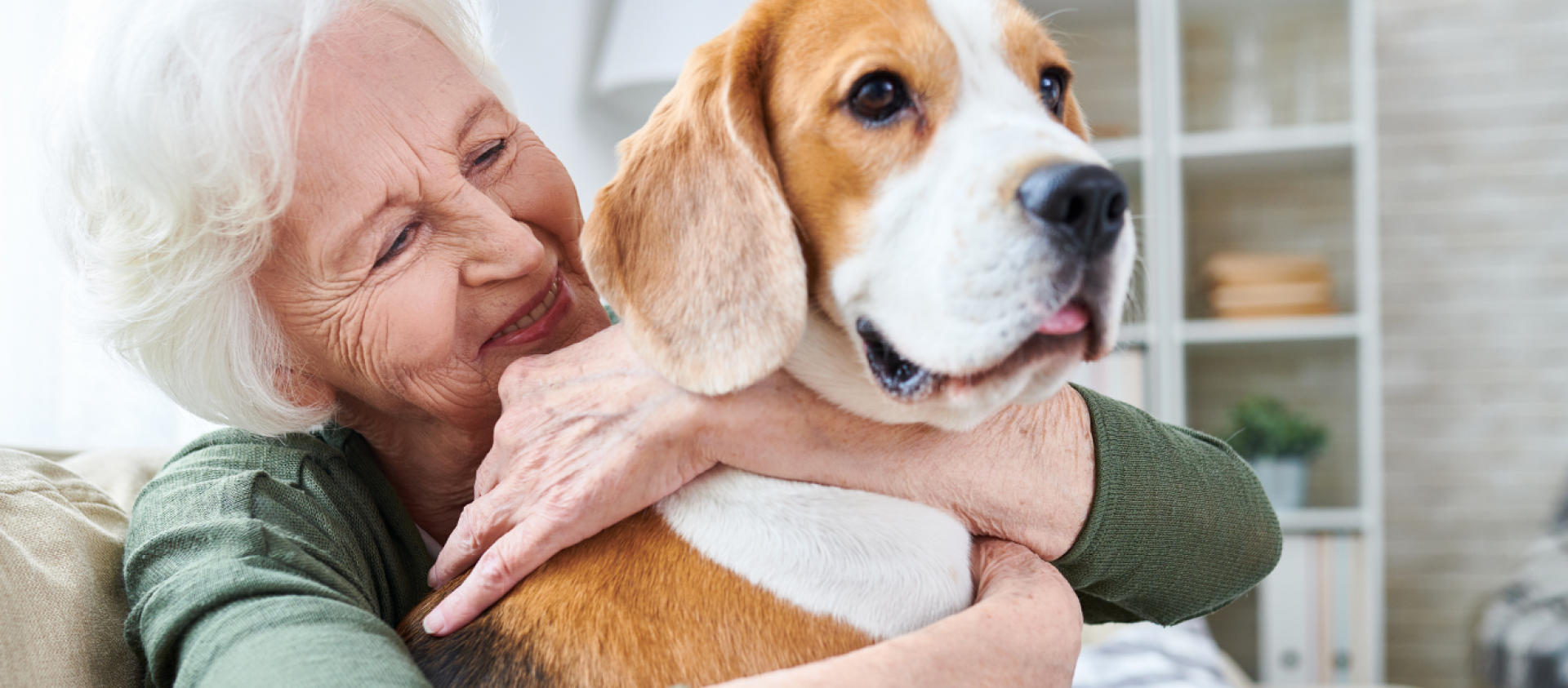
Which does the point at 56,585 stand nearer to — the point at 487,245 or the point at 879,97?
the point at 487,245

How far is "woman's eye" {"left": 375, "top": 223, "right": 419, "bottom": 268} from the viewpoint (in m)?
1.07

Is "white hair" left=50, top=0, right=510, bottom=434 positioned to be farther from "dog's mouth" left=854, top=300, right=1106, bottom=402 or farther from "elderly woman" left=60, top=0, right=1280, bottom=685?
"dog's mouth" left=854, top=300, right=1106, bottom=402

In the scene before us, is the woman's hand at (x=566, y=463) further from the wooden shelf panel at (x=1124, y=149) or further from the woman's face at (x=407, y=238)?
the wooden shelf panel at (x=1124, y=149)

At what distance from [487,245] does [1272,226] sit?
3.83 m

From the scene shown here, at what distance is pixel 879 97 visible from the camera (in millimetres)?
871

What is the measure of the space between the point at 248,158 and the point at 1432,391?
439 cm

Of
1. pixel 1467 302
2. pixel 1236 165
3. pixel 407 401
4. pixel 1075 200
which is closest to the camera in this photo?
pixel 1075 200

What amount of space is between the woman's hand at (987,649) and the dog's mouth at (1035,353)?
7.4 inches

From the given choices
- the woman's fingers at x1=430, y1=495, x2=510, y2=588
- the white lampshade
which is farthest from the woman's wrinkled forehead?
the white lampshade

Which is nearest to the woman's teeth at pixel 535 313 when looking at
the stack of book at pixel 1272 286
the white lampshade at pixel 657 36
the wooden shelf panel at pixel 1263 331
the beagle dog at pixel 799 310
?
the beagle dog at pixel 799 310

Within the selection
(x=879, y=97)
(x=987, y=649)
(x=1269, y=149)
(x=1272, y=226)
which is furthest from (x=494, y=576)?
(x=1272, y=226)

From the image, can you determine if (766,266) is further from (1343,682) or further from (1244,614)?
(1244,614)

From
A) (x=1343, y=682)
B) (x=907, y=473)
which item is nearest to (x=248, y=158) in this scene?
(x=907, y=473)

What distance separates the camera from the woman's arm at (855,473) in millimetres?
916
